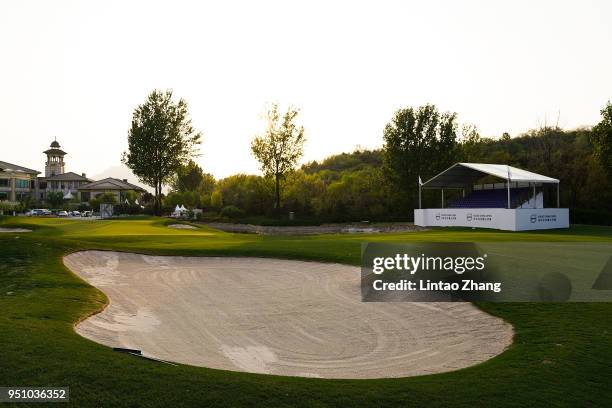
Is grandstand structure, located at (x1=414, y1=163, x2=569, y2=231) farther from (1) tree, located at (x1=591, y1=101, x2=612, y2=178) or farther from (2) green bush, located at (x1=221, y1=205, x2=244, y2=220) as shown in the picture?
(2) green bush, located at (x1=221, y1=205, x2=244, y2=220)

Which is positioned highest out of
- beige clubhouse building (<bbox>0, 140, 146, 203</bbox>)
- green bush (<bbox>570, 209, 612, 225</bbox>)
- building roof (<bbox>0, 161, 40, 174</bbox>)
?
building roof (<bbox>0, 161, 40, 174</bbox>)

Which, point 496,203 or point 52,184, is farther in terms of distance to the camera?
point 52,184

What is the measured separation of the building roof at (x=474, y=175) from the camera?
40.0 m

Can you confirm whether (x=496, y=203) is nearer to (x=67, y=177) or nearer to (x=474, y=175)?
(x=474, y=175)

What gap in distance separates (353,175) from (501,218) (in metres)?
28.7

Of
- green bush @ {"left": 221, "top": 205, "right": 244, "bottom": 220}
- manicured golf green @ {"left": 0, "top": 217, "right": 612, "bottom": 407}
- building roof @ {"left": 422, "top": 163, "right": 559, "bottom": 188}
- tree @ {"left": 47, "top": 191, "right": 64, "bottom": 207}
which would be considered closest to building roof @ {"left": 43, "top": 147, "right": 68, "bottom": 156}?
tree @ {"left": 47, "top": 191, "right": 64, "bottom": 207}

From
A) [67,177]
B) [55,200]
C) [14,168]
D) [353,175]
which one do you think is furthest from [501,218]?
[14,168]

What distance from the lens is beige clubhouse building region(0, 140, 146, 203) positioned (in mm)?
87438

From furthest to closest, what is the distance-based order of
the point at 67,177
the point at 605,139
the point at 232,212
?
the point at 67,177, the point at 232,212, the point at 605,139

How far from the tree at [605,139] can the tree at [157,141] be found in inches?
2033

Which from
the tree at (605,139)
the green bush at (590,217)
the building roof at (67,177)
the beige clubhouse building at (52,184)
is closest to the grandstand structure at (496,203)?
the green bush at (590,217)

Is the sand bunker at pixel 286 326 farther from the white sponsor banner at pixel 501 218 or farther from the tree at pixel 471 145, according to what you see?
the tree at pixel 471 145

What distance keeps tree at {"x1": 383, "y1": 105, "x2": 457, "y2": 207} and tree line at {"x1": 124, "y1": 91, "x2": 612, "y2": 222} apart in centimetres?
11

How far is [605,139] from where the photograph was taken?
155 feet
